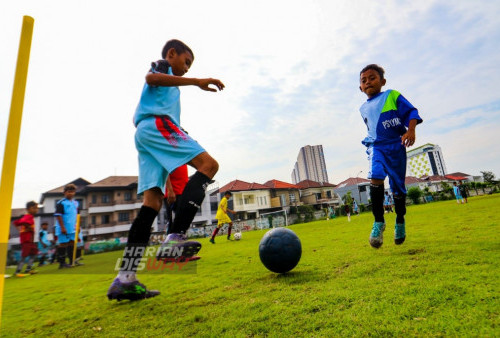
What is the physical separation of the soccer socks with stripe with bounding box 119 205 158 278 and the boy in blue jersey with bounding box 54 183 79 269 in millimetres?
7278

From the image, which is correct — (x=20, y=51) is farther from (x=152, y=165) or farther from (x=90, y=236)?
(x=90, y=236)

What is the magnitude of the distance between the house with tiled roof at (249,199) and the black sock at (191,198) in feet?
143

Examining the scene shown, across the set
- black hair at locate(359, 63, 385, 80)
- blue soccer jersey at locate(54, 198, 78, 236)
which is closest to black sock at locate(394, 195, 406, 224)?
black hair at locate(359, 63, 385, 80)

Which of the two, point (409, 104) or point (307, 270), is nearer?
point (307, 270)

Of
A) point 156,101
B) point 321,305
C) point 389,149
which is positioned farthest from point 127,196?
point 321,305

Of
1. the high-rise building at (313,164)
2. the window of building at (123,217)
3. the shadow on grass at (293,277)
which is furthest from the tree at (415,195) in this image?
the high-rise building at (313,164)

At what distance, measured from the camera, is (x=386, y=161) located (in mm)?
3807

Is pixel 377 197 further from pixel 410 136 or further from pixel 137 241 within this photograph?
pixel 137 241

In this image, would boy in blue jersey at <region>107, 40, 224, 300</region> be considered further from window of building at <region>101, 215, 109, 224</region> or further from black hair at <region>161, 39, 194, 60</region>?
window of building at <region>101, 215, 109, 224</region>

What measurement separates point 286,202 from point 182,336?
167 feet

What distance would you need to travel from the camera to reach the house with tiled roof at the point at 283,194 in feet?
165

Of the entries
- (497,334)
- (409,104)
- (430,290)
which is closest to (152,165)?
(430,290)

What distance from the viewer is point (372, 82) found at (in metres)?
4.15

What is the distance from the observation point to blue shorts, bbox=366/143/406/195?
12.4 feet
